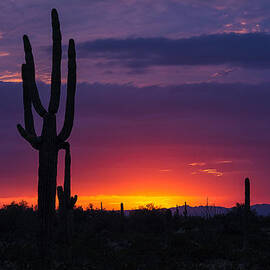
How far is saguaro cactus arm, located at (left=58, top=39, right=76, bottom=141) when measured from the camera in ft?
50.7

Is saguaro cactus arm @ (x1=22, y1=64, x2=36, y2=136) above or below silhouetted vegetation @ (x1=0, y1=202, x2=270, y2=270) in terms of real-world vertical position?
above

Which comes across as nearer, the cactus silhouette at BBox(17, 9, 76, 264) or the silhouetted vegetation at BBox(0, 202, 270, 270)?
the cactus silhouette at BBox(17, 9, 76, 264)

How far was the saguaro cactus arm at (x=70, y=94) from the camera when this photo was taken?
50.7ft

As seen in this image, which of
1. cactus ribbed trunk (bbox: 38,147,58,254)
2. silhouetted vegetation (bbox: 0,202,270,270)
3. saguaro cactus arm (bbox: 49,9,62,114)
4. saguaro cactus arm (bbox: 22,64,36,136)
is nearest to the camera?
cactus ribbed trunk (bbox: 38,147,58,254)

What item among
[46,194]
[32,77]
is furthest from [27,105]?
[46,194]

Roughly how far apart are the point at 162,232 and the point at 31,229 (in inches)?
336

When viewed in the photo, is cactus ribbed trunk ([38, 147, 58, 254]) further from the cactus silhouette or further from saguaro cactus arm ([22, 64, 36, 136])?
saguaro cactus arm ([22, 64, 36, 136])

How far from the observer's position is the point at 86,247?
2309cm

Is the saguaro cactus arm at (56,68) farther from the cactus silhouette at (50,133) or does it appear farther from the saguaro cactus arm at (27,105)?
the saguaro cactus arm at (27,105)

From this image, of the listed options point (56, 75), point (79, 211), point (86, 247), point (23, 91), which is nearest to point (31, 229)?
point (86, 247)

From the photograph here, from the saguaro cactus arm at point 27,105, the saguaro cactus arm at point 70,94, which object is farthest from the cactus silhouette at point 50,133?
the saguaro cactus arm at point 27,105

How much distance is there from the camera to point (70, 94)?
50.7ft

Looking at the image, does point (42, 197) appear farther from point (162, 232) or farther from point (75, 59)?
point (162, 232)

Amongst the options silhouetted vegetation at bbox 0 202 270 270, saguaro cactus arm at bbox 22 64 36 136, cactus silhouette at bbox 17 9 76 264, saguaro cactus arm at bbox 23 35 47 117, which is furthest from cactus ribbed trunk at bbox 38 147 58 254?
saguaro cactus arm at bbox 22 64 36 136
